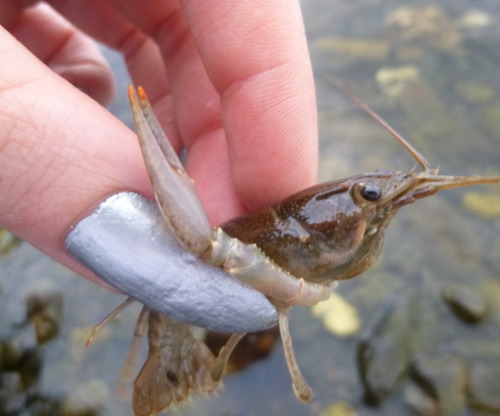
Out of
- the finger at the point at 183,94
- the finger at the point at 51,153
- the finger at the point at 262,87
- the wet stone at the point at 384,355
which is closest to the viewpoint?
the finger at the point at 51,153

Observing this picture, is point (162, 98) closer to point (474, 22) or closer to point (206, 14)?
point (206, 14)

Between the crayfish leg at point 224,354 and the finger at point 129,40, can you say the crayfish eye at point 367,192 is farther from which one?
the finger at point 129,40

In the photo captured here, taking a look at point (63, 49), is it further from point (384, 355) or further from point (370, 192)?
point (384, 355)

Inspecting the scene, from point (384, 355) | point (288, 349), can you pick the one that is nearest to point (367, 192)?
point (288, 349)

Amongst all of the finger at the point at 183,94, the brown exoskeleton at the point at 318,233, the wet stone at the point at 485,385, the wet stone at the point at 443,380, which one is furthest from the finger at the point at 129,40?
the wet stone at the point at 485,385

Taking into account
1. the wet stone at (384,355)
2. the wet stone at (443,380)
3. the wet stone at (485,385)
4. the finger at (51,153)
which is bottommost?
the wet stone at (485,385)

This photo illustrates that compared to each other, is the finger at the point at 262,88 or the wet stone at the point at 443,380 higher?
the finger at the point at 262,88

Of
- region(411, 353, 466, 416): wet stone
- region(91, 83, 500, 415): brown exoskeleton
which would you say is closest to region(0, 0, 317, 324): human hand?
region(91, 83, 500, 415): brown exoskeleton

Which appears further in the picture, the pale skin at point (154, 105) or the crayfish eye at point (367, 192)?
the crayfish eye at point (367, 192)
